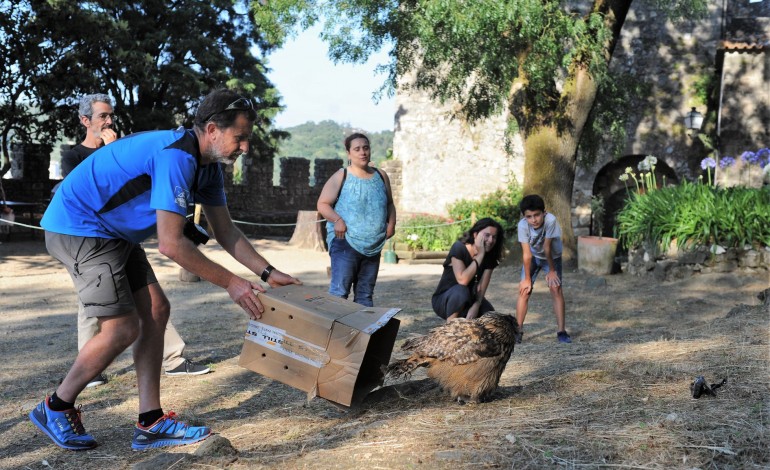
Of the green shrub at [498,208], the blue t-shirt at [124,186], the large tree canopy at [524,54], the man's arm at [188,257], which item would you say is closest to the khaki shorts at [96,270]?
the blue t-shirt at [124,186]

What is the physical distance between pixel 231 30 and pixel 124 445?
916 inches

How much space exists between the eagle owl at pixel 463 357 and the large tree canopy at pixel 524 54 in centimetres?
790

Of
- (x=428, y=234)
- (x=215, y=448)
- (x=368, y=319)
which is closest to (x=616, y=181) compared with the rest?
(x=428, y=234)

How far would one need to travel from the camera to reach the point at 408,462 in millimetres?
3270

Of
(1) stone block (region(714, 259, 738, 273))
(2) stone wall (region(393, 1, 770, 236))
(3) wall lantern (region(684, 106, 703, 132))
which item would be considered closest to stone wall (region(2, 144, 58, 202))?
(2) stone wall (region(393, 1, 770, 236))

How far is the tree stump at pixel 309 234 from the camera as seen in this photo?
19.3 meters

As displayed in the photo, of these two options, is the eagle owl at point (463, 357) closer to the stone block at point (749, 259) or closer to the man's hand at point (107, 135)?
the man's hand at point (107, 135)

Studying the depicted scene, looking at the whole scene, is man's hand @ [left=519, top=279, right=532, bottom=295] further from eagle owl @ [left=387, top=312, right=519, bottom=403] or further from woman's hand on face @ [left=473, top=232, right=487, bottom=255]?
eagle owl @ [left=387, top=312, right=519, bottom=403]

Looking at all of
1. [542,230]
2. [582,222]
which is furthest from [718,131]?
[542,230]

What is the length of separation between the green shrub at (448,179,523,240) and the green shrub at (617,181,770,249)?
397 centimetres

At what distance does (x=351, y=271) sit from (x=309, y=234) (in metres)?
13.5

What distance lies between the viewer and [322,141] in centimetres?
9506

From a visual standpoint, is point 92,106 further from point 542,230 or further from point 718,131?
point 718,131

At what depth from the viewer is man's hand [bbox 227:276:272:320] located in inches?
146
